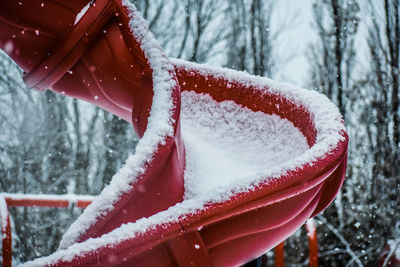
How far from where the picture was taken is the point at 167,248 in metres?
0.57

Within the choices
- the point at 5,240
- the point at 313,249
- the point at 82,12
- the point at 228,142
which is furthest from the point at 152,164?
the point at 313,249

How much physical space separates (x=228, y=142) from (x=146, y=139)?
0.40 metres

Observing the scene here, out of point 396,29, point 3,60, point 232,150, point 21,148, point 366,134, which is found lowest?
point 21,148

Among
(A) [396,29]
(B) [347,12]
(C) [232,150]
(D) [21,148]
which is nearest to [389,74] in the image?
(A) [396,29]

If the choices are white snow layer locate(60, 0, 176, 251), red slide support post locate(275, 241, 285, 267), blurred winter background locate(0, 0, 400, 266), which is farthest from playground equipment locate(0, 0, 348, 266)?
blurred winter background locate(0, 0, 400, 266)

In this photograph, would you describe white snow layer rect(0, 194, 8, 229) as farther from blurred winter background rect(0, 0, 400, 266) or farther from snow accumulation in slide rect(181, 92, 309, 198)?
blurred winter background rect(0, 0, 400, 266)

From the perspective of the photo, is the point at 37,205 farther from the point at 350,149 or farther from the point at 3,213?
the point at 350,149

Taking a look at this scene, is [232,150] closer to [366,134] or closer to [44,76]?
[44,76]

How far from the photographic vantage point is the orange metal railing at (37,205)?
1341mm

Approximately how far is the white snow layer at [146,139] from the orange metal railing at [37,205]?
31.1 inches

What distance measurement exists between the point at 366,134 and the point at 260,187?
16.4ft

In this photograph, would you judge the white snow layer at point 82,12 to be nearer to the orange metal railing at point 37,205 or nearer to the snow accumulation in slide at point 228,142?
the snow accumulation in slide at point 228,142

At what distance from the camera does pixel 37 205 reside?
1.51 meters

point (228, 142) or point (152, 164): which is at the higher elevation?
point (152, 164)
